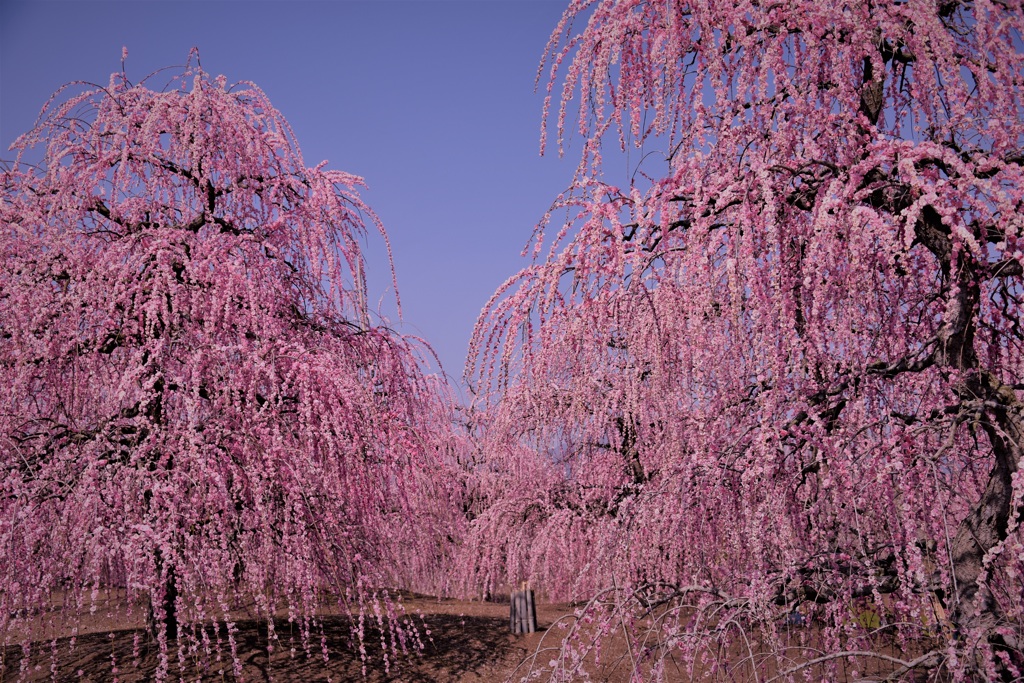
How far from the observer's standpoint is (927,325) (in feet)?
12.9

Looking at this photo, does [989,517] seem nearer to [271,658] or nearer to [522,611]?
[271,658]

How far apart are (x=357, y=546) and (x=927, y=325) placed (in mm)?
4742

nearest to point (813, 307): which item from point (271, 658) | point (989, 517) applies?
point (989, 517)

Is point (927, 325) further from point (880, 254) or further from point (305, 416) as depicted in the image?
point (305, 416)

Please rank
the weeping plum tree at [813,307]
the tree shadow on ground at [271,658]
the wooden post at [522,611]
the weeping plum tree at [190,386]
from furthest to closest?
the wooden post at [522,611] < the tree shadow on ground at [271,658] < the weeping plum tree at [190,386] < the weeping plum tree at [813,307]

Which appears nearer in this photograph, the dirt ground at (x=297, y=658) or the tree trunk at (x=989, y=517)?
the tree trunk at (x=989, y=517)

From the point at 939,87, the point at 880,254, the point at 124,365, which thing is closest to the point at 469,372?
the point at 880,254

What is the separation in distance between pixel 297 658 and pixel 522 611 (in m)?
4.63

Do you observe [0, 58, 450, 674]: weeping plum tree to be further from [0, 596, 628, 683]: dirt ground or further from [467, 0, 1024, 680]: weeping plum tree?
[467, 0, 1024, 680]: weeping plum tree

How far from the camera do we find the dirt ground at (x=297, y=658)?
7242mm

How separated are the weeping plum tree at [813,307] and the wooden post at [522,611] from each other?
8.12m

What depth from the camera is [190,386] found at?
235 inches

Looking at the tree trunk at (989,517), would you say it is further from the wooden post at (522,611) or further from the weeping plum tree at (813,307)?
the wooden post at (522,611)

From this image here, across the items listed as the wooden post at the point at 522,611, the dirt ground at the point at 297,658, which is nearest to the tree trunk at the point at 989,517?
the dirt ground at the point at 297,658
